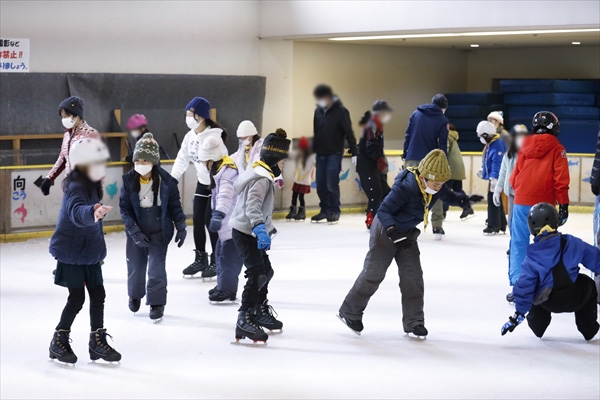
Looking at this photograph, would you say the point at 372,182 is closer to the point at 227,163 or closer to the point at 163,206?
the point at 163,206

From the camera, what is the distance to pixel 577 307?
5.97m

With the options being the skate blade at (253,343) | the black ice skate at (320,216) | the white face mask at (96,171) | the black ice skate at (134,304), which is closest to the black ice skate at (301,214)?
the black ice skate at (320,216)

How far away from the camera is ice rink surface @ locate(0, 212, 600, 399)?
5395 millimetres

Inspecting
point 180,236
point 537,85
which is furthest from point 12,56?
point 537,85

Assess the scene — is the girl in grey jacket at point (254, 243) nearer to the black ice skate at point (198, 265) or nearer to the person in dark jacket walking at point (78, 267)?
the person in dark jacket walking at point (78, 267)

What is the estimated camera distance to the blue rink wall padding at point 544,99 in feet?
4.03

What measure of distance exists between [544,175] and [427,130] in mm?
1225

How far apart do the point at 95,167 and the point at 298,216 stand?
Result: 23.4 ft

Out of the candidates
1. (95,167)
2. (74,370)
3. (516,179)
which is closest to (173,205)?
(74,370)

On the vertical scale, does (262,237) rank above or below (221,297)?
above

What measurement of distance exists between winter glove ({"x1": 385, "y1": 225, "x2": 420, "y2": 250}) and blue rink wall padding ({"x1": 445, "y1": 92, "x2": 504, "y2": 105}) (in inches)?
166

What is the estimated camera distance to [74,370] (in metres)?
5.76

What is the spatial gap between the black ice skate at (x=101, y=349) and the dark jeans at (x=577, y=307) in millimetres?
2638

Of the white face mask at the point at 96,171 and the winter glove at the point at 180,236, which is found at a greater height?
the white face mask at the point at 96,171
